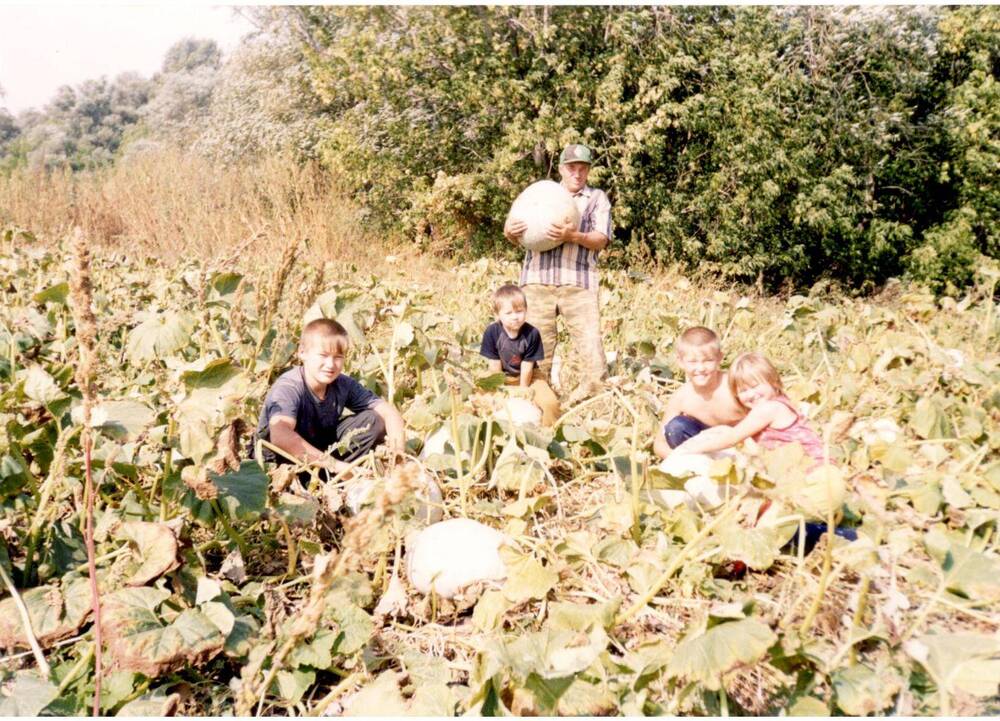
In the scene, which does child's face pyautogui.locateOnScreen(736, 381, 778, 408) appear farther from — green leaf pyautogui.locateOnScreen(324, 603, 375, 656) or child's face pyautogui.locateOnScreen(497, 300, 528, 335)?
green leaf pyautogui.locateOnScreen(324, 603, 375, 656)

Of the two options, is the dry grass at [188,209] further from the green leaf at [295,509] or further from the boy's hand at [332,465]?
the green leaf at [295,509]

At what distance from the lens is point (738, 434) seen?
2.45 meters

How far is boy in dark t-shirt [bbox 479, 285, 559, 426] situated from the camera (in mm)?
3709

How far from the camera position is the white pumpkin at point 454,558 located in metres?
1.80

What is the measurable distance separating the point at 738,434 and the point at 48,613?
6.31 ft

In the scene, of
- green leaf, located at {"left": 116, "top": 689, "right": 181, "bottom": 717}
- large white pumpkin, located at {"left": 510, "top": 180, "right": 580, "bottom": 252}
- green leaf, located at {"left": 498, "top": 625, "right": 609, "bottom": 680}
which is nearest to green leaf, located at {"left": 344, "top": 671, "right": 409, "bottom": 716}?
green leaf, located at {"left": 498, "top": 625, "right": 609, "bottom": 680}

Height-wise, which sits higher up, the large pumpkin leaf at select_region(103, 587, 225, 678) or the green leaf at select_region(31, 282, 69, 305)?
the green leaf at select_region(31, 282, 69, 305)

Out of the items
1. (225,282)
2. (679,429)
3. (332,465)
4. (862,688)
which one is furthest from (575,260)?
(862,688)

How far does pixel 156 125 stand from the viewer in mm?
25453

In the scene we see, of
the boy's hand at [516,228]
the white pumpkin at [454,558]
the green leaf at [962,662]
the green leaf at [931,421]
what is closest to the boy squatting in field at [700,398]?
the green leaf at [931,421]

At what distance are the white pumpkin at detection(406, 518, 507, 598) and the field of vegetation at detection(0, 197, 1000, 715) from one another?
5 cm

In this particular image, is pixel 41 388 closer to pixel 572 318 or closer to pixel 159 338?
pixel 159 338

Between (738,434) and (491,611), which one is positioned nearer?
(491,611)

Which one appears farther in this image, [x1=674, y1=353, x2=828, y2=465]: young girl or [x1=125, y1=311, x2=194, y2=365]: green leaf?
[x1=674, y1=353, x2=828, y2=465]: young girl
